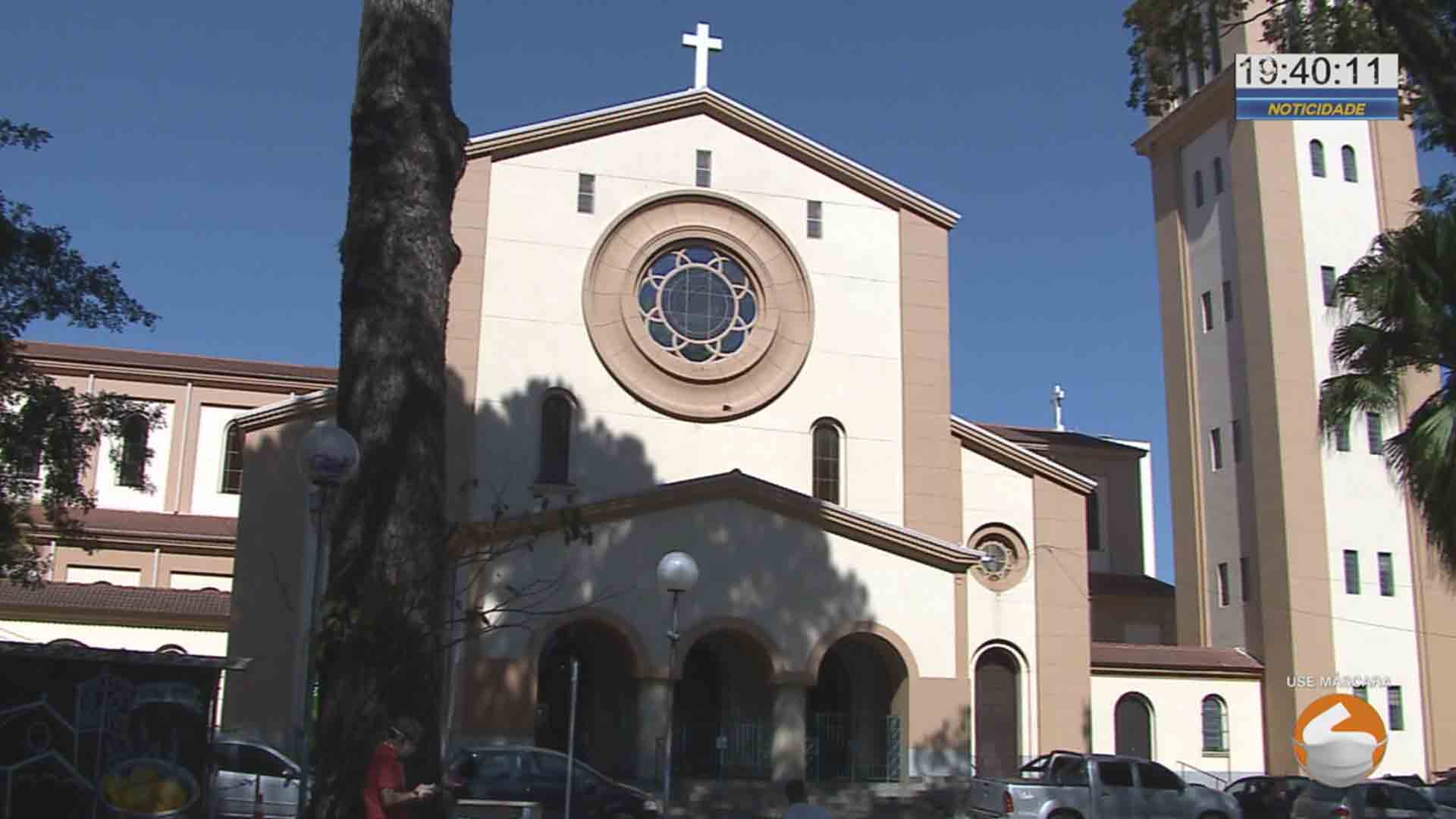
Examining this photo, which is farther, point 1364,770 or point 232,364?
point 232,364

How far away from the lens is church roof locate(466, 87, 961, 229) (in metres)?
29.5

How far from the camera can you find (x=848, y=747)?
29.2 meters

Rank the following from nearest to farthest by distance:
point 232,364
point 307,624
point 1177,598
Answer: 1. point 307,624
2. point 1177,598
3. point 232,364

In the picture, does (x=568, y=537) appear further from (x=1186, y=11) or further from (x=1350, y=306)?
(x=1350, y=306)

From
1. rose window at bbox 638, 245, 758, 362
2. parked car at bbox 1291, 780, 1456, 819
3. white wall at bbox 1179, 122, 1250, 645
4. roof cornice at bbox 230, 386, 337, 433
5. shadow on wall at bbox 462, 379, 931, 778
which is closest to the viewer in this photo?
parked car at bbox 1291, 780, 1456, 819

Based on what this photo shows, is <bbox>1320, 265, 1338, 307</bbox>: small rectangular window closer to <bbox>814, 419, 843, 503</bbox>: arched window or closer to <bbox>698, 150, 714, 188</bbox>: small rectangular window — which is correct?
<bbox>814, 419, 843, 503</bbox>: arched window

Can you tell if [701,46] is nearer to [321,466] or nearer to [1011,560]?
[1011,560]

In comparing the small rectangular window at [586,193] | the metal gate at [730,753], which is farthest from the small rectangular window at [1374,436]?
the small rectangular window at [586,193]

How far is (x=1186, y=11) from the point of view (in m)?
17.9

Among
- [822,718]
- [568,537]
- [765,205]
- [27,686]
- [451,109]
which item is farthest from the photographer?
[765,205]

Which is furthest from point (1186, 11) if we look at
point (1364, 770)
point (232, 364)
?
point (232, 364)

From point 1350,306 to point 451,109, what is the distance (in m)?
29.4

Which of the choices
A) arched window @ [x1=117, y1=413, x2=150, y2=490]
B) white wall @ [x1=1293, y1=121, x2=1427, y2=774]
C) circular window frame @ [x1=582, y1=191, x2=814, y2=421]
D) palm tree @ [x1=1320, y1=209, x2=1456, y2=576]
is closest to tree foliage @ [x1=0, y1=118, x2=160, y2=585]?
arched window @ [x1=117, y1=413, x2=150, y2=490]

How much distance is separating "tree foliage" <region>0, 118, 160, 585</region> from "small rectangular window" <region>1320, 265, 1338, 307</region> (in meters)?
26.4
